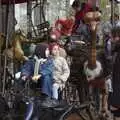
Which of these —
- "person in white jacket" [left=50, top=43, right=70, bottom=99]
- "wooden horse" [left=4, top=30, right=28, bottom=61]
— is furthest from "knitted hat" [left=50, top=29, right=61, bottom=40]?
"wooden horse" [left=4, top=30, right=28, bottom=61]

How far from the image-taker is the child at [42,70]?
894 cm

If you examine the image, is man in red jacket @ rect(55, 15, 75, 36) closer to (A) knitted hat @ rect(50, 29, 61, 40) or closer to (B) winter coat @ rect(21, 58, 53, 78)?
(A) knitted hat @ rect(50, 29, 61, 40)

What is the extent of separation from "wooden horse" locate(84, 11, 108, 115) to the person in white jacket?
352mm

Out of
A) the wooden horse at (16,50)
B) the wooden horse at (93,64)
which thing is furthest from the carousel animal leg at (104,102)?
the wooden horse at (16,50)

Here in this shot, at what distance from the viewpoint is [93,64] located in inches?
349

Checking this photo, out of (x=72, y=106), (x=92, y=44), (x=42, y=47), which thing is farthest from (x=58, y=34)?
(x=72, y=106)

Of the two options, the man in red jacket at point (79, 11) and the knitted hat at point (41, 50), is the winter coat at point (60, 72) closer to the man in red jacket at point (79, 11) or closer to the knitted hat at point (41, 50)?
the knitted hat at point (41, 50)

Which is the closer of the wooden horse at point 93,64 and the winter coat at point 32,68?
the wooden horse at point 93,64

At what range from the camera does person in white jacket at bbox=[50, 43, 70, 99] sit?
900 centimetres

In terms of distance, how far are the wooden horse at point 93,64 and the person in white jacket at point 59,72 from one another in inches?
13.9

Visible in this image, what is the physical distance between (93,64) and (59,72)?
627mm

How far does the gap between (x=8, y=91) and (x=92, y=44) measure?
64.7 inches

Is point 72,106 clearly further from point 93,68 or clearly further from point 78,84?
point 78,84

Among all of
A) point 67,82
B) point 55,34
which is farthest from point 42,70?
point 55,34
